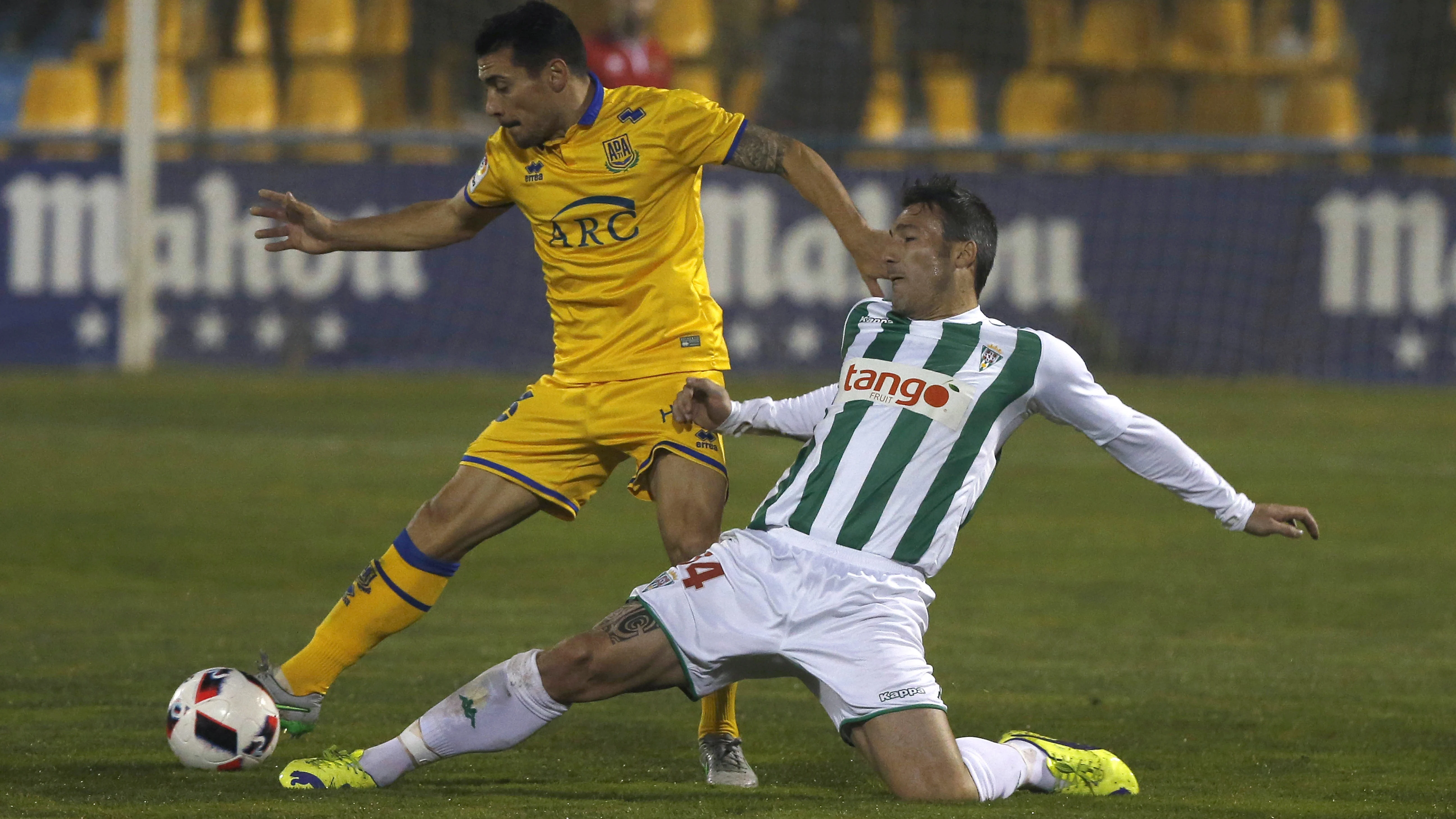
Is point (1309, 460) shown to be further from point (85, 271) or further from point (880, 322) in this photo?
point (85, 271)

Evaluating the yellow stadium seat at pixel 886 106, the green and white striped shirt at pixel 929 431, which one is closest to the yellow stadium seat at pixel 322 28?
the yellow stadium seat at pixel 886 106

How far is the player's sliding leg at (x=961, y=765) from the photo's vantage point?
4750mm

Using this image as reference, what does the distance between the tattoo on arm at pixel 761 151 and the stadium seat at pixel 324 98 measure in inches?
548

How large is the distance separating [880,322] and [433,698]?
2.08m

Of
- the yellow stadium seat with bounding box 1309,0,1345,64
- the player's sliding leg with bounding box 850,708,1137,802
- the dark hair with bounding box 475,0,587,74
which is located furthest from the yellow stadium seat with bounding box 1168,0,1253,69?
the player's sliding leg with bounding box 850,708,1137,802

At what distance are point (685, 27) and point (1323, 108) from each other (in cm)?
608

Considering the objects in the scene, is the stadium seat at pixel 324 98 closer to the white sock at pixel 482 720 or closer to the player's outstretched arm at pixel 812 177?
the player's outstretched arm at pixel 812 177

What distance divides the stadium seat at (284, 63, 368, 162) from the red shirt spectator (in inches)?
203

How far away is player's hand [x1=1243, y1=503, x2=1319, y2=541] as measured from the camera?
489cm

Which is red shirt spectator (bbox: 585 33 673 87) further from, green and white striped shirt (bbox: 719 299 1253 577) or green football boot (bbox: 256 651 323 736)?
green and white striped shirt (bbox: 719 299 1253 577)

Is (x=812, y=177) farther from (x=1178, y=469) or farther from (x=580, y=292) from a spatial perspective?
(x=1178, y=469)

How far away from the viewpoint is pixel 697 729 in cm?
591

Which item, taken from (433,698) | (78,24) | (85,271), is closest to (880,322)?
(433,698)

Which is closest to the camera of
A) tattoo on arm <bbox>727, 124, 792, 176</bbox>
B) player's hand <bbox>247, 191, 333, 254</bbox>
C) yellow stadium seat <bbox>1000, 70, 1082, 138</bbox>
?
tattoo on arm <bbox>727, 124, 792, 176</bbox>
